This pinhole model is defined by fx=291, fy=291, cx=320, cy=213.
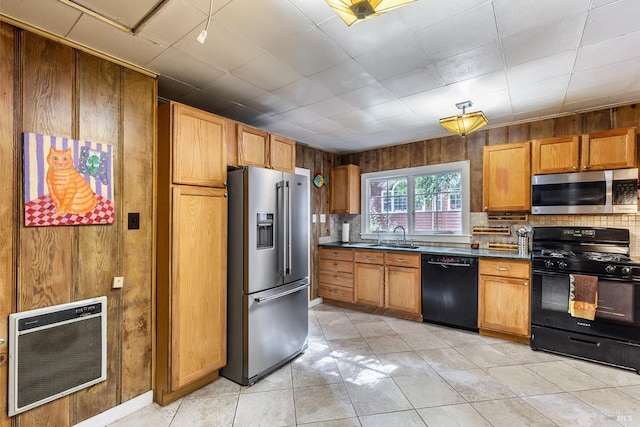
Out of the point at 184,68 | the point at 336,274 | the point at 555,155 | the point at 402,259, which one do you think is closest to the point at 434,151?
the point at 555,155

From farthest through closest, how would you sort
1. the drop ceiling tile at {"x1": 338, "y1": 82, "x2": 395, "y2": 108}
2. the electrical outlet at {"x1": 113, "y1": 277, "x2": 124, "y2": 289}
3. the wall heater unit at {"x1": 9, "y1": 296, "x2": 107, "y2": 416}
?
the drop ceiling tile at {"x1": 338, "y1": 82, "x2": 395, "y2": 108}, the electrical outlet at {"x1": 113, "y1": 277, "x2": 124, "y2": 289}, the wall heater unit at {"x1": 9, "y1": 296, "x2": 107, "y2": 416}

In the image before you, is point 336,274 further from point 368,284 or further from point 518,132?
point 518,132

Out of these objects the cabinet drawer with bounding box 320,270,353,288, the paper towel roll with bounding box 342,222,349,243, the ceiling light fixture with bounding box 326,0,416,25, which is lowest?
the cabinet drawer with bounding box 320,270,353,288

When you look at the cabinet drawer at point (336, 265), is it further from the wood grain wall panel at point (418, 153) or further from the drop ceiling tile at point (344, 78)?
the drop ceiling tile at point (344, 78)

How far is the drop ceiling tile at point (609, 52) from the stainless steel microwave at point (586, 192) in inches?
53.6

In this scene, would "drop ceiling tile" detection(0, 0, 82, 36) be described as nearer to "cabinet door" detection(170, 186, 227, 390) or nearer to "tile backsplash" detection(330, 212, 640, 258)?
"cabinet door" detection(170, 186, 227, 390)

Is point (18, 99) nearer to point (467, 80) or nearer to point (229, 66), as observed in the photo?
point (229, 66)

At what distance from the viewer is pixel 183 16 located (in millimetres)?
1665

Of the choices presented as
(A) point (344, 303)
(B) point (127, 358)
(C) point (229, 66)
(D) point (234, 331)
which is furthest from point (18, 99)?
(A) point (344, 303)

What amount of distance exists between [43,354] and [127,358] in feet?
1.65

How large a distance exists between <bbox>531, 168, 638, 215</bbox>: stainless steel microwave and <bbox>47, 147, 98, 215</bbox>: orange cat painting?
14.1 ft

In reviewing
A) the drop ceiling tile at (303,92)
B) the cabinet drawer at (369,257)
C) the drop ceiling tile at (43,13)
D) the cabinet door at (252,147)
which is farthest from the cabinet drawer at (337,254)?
the drop ceiling tile at (43,13)

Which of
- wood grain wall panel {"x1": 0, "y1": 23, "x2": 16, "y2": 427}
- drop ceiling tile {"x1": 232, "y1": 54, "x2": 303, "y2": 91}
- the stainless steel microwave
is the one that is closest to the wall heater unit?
wood grain wall panel {"x1": 0, "y1": 23, "x2": 16, "y2": 427}

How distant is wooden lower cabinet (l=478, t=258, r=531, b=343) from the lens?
3135 millimetres
